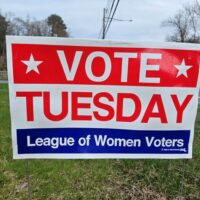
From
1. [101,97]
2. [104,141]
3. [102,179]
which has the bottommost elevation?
Answer: [102,179]

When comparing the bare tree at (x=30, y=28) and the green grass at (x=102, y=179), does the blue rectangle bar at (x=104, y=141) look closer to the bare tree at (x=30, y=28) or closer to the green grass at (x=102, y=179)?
the green grass at (x=102, y=179)

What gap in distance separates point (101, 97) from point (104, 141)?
0.33 meters

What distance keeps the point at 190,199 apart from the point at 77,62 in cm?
190

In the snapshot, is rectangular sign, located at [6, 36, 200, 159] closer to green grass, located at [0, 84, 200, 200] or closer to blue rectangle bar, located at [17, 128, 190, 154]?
blue rectangle bar, located at [17, 128, 190, 154]

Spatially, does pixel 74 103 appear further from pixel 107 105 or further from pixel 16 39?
pixel 16 39

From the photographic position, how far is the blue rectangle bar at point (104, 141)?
2.14m

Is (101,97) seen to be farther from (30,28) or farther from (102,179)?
(30,28)

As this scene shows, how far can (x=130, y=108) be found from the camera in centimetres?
215

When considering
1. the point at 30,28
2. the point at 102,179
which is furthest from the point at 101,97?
the point at 30,28

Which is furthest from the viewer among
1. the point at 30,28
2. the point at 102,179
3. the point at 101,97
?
the point at 30,28

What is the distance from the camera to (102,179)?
3381 mm

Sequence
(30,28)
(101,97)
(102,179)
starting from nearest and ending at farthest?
(101,97) < (102,179) < (30,28)

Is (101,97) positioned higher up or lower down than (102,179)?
higher up

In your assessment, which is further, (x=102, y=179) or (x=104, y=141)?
(x=102, y=179)
